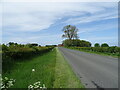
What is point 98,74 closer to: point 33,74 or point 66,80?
point 66,80

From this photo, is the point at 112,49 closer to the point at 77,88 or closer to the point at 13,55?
the point at 13,55

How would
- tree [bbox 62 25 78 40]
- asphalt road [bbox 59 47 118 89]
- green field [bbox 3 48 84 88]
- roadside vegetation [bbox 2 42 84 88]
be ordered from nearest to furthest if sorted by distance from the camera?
roadside vegetation [bbox 2 42 84 88]
green field [bbox 3 48 84 88]
asphalt road [bbox 59 47 118 89]
tree [bbox 62 25 78 40]

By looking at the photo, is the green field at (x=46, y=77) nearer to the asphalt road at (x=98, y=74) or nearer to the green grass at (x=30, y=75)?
the green grass at (x=30, y=75)

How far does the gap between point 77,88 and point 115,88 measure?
4.76 feet

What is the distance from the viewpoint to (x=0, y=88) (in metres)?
3.95

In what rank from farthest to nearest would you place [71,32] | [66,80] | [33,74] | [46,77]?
[71,32], [33,74], [46,77], [66,80]

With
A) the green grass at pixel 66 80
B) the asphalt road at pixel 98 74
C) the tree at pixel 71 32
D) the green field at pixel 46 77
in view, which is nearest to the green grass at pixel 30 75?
the green field at pixel 46 77

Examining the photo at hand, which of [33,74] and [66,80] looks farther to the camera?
[33,74]

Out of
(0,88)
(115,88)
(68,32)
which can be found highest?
(68,32)

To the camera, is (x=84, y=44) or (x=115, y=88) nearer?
(x=115, y=88)

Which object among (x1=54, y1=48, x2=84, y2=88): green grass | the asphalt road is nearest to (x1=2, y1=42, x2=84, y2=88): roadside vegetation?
(x1=54, y1=48, x2=84, y2=88): green grass

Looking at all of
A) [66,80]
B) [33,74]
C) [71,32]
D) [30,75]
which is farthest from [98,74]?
[71,32]

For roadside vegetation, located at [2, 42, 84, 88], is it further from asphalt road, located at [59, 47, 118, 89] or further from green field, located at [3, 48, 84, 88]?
asphalt road, located at [59, 47, 118, 89]

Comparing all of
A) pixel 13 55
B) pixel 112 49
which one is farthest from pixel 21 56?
pixel 112 49
